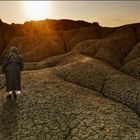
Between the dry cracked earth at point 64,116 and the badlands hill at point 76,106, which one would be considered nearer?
the dry cracked earth at point 64,116

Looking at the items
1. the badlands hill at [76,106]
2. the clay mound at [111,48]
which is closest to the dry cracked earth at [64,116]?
the badlands hill at [76,106]

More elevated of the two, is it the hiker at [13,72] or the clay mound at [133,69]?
the hiker at [13,72]

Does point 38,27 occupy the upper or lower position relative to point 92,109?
lower

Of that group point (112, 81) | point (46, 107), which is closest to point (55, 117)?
point (46, 107)

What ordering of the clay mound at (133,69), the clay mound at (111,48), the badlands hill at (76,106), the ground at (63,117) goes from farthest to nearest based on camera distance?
the clay mound at (111,48) → the clay mound at (133,69) → the badlands hill at (76,106) → the ground at (63,117)

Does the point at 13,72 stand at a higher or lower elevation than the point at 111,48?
higher

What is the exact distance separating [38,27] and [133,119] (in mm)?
Result: 88419

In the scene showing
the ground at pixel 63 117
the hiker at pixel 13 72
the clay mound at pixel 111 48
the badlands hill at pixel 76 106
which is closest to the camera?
the ground at pixel 63 117

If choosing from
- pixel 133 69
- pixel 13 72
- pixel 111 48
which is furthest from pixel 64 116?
pixel 111 48

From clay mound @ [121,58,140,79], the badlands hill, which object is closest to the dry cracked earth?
the badlands hill

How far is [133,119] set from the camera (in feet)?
77.7

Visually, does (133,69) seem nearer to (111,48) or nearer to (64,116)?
(64,116)

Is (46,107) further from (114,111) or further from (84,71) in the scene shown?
(84,71)

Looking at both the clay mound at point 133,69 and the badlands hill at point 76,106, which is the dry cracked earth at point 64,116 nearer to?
the badlands hill at point 76,106
